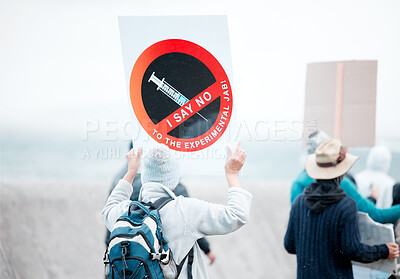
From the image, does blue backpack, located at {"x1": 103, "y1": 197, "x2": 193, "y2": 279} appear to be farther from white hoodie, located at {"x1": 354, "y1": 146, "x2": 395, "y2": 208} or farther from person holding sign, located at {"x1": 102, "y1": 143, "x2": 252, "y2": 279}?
white hoodie, located at {"x1": 354, "y1": 146, "x2": 395, "y2": 208}

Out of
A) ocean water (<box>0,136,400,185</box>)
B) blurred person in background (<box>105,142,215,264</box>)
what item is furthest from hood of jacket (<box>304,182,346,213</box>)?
ocean water (<box>0,136,400,185</box>)

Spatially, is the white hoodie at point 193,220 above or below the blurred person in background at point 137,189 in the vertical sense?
above

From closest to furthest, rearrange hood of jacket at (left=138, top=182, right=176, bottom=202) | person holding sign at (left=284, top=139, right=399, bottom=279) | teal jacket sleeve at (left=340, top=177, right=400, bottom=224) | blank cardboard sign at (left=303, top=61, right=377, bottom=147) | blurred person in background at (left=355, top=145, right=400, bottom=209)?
hood of jacket at (left=138, top=182, right=176, bottom=202) → person holding sign at (left=284, top=139, right=399, bottom=279) → teal jacket sleeve at (left=340, top=177, right=400, bottom=224) → blank cardboard sign at (left=303, top=61, right=377, bottom=147) → blurred person in background at (left=355, top=145, right=400, bottom=209)

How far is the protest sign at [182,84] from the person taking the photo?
5.66 ft

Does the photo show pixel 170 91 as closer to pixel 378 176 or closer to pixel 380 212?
pixel 380 212

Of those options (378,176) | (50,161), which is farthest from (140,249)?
(378,176)

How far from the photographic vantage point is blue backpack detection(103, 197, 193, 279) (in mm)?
1374

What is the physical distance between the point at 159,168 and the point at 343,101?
1.40 meters

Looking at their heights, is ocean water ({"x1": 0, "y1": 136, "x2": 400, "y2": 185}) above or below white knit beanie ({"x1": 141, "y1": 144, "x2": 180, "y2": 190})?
below

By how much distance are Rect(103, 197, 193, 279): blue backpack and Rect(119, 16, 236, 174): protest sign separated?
0.38 meters

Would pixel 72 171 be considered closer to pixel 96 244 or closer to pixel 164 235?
pixel 96 244

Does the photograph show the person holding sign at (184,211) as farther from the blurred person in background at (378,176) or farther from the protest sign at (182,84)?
the blurred person in background at (378,176)

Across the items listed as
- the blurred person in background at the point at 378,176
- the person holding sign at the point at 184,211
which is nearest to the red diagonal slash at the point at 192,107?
the person holding sign at the point at 184,211

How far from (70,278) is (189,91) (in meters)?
2.12
